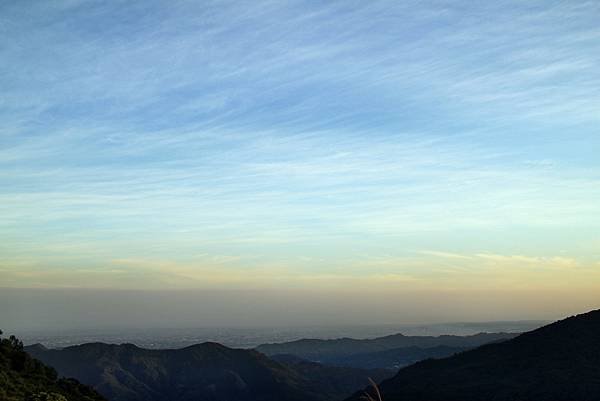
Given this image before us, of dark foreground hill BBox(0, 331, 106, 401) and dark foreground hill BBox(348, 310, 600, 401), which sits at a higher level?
dark foreground hill BBox(0, 331, 106, 401)

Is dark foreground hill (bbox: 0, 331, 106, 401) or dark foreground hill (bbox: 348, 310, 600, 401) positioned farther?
dark foreground hill (bbox: 348, 310, 600, 401)

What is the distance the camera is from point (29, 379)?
187 ft

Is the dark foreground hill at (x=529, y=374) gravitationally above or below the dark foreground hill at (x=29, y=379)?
below

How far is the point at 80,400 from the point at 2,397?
63.0 ft

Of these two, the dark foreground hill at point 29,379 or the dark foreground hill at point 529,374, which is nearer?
the dark foreground hill at point 29,379

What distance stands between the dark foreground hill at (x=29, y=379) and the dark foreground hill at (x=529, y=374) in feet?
362

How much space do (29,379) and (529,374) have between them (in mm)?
140114

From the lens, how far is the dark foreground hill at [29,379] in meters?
47.3

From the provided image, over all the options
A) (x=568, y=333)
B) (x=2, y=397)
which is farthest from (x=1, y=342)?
(x=568, y=333)

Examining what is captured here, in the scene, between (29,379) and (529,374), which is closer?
(29,379)

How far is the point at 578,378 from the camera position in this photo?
146125 mm

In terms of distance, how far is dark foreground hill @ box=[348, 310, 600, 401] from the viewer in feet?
469

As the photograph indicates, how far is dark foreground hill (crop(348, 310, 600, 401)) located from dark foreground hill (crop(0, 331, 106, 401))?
110 m

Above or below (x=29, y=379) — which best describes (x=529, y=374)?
below
